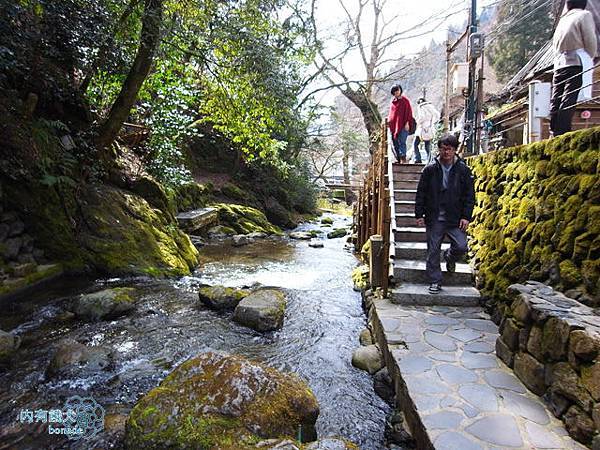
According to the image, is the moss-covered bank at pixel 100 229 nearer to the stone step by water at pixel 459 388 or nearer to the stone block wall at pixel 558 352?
the stone step by water at pixel 459 388

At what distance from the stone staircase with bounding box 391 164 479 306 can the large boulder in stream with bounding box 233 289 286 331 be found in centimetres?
171

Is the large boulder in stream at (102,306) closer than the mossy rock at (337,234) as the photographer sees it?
Yes

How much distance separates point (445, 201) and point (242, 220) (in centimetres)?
1005

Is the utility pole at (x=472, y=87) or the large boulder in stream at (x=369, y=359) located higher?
the utility pole at (x=472, y=87)

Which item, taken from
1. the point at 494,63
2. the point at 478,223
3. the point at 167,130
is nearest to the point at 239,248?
the point at 167,130

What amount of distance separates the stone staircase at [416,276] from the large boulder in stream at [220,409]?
2.56 m

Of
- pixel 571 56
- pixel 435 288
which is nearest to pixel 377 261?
pixel 435 288

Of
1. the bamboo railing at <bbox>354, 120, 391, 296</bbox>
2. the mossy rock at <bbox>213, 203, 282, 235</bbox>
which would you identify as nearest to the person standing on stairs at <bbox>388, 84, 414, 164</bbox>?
the bamboo railing at <bbox>354, 120, 391, 296</bbox>

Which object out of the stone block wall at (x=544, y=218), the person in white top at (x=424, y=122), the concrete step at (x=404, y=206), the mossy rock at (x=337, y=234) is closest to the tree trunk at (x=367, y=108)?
the mossy rock at (x=337, y=234)

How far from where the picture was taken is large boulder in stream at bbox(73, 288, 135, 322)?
16.3 feet

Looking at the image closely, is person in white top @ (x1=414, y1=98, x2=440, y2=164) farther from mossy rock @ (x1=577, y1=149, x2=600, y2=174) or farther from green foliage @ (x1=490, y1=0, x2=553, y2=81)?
green foliage @ (x1=490, y1=0, x2=553, y2=81)

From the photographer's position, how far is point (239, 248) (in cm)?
1098

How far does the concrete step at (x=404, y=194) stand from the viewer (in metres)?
7.53

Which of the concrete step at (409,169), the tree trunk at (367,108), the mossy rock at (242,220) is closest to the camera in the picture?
the concrete step at (409,169)
